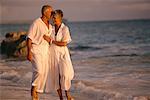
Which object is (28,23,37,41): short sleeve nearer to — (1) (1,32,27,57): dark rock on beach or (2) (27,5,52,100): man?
(2) (27,5,52,100): man

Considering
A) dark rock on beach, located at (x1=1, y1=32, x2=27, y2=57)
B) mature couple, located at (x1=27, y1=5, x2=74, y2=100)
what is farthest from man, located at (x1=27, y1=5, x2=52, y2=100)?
dark rock on beach, located at (x1=1, y1=32, x2=27, y2=57)

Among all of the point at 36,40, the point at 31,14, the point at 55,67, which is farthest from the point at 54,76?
the point at 31,14

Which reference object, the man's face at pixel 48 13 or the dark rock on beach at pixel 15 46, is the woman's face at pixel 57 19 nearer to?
the man's face at pixel 48 13

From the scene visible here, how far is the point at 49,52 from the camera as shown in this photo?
3.05 metres

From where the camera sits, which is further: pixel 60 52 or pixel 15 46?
pixel 15 46

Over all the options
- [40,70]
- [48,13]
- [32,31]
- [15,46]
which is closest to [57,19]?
[48,13]

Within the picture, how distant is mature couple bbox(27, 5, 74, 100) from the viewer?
297 centimetres

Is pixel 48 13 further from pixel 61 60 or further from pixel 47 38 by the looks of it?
pixel 61 60

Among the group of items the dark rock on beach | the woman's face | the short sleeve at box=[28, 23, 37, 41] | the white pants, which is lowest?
the dark rock on beach

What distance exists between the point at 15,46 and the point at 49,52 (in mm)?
5044

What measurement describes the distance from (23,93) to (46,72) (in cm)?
86

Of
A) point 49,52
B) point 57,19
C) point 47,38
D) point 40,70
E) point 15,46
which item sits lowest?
point 15,46

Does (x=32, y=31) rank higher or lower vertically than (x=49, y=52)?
higher

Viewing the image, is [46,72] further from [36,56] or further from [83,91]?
[83,91]
